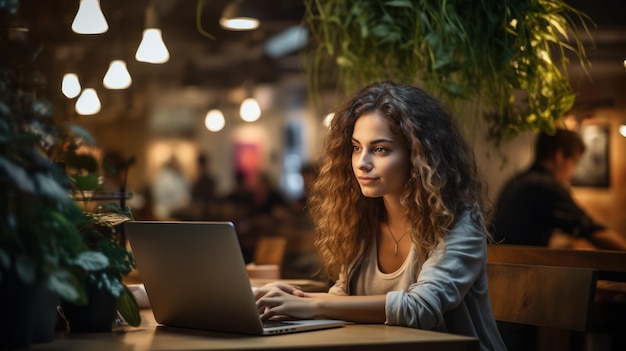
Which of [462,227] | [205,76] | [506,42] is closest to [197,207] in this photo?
[205,76]

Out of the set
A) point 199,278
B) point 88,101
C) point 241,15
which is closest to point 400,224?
point 199,278

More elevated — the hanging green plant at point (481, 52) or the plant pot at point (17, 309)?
the hanging green plant at point (481, 52)

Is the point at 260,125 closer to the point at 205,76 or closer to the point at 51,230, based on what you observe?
the point at 205,76

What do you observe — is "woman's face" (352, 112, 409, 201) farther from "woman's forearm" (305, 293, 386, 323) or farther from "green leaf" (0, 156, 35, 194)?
"green leaf" (0, 156, 35, 194)

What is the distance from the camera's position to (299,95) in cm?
1443

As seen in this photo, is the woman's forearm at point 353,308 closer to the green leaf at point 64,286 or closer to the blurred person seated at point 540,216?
the green leaf at point 64,286

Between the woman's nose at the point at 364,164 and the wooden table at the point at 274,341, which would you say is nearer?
the wooden table at the point at 274,341

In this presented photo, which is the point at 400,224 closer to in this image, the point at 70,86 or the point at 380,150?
the point at 380,150

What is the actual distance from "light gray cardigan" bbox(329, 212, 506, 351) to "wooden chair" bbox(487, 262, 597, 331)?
0.63 ft

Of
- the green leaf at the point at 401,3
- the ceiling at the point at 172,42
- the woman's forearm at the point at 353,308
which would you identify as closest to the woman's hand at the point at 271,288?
the woman's forearm at the point at 353,308

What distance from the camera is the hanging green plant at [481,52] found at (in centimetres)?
312

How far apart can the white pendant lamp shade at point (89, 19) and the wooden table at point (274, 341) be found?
4.96 feet

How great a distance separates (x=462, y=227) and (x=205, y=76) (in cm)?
1122

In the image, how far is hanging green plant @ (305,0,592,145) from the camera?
3.12 metres
